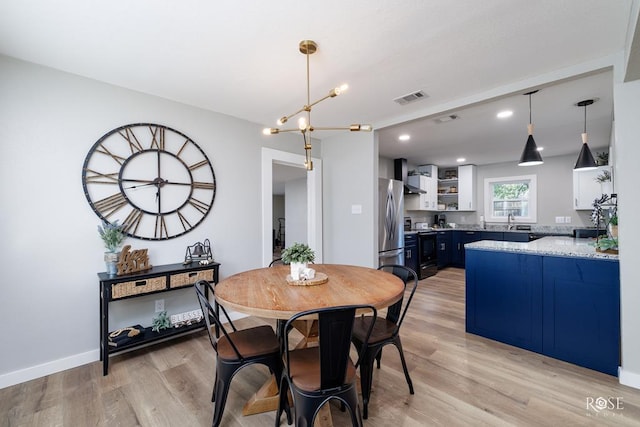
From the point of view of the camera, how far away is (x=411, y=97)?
2830 millimetres

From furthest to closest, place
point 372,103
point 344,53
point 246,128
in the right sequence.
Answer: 1. point 246,128
2. point 372,103
3. point 344,53

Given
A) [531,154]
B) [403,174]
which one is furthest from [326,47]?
[403,174]

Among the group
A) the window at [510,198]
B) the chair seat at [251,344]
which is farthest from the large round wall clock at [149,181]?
the window at [510,198]

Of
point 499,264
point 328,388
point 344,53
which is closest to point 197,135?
point 344,53

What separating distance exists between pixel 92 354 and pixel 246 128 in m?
2.74

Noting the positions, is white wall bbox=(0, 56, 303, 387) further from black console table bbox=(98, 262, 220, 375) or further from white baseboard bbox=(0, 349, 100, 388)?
black console table bbox=(98, 262, 220, 375)

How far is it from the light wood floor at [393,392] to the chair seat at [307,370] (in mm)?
468

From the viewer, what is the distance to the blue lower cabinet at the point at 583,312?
212 centimetres

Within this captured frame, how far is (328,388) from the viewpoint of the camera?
1.31 metres

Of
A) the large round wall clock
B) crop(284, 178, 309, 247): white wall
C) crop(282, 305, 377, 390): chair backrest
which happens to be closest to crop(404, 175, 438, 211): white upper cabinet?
crop(284, 178, 309, 247): white wall

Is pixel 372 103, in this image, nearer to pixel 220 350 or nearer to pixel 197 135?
pixel 197 135

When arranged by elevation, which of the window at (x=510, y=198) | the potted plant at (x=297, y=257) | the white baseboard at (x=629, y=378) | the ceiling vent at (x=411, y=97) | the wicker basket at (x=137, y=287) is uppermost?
the ceiling vent at (x=411, y=97)

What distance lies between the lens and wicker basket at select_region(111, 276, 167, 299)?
88.8 inches

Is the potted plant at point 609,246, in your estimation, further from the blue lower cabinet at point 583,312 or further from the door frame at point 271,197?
the door frame at point 271,197
